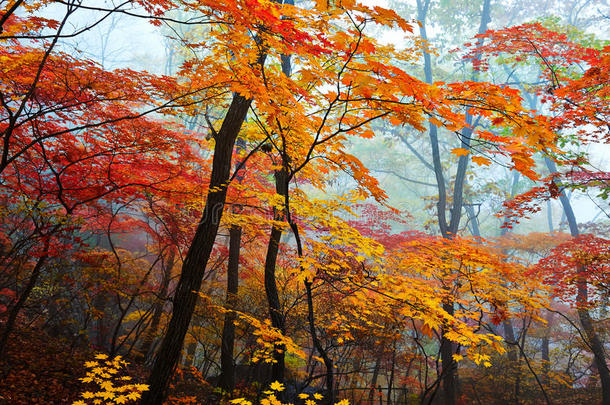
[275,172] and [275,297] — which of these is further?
[275,172]

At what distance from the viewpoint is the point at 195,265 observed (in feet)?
13.0

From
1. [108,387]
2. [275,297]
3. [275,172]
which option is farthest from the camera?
[275,172]

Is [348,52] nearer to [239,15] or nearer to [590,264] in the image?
[239,15]

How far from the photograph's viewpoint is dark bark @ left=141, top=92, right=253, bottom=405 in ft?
12.0

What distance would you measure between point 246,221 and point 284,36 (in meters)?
3.49

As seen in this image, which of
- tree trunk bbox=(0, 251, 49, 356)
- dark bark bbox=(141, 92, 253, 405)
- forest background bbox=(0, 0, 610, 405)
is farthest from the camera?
tree trunk bbox=(0, 251, 49, 356)

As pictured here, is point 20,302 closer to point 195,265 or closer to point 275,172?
point 195,265

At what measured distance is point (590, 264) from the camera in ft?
18.6

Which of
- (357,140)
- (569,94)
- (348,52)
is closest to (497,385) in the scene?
(569,94)

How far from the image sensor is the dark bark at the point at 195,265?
365 cm

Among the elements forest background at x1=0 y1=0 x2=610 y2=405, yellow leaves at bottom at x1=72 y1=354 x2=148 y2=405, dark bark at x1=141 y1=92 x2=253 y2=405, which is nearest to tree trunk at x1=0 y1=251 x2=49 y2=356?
forest background at x1=0 y1=0 x2=610 y2=405

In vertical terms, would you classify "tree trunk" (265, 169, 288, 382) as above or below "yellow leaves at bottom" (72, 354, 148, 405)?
above

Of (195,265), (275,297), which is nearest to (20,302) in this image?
(195,265)

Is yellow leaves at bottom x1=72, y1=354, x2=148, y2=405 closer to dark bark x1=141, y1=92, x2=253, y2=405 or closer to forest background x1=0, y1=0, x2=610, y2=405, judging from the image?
forest background x1=0, y1=0, x2=610, y2=405
